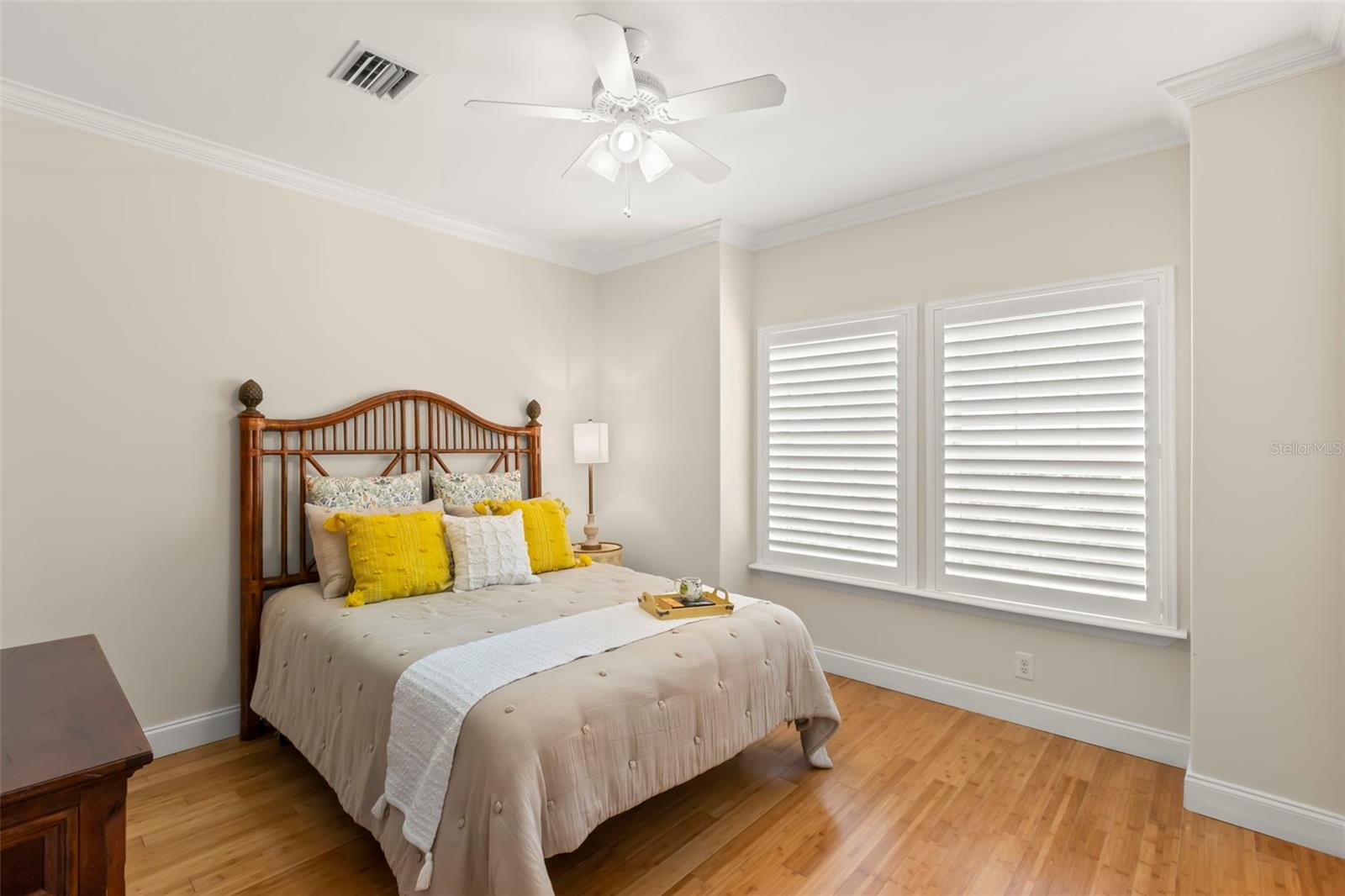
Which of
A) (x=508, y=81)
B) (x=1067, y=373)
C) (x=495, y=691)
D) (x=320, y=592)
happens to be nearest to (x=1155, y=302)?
(x=1067, y=373)

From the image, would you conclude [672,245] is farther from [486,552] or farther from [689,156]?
[486,552]

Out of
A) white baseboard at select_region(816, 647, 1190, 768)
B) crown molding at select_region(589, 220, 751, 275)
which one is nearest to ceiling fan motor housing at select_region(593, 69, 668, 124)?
crown molding at select_region(589, 220, 751, 275)

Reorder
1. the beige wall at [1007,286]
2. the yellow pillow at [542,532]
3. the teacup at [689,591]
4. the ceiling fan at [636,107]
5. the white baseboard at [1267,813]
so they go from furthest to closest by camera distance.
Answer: the yellow pillow at [542,532], the beige wall at [1007,286], the teacup at [689,591], the white baseboard at [1267,813], the ceiling fan at [636,107]

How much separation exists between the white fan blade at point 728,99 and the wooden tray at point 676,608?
1771 mm

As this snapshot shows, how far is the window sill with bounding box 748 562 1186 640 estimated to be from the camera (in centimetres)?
277

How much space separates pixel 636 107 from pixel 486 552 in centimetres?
199

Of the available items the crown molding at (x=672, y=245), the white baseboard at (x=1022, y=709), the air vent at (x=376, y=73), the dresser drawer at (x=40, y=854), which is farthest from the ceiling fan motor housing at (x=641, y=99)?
the white baseboard at (x=1022, y=709)

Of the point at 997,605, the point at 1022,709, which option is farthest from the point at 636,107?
the point at 1022,709

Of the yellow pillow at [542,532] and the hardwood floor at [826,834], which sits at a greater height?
the yellow pillow at [542,532]

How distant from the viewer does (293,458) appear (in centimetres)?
321

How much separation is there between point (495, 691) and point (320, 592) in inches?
58.9

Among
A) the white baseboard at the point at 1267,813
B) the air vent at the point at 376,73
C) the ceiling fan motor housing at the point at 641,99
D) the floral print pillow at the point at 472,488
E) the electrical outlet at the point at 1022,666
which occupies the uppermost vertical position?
the air vent at the point at 376,73

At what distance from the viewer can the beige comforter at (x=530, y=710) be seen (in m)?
1.70

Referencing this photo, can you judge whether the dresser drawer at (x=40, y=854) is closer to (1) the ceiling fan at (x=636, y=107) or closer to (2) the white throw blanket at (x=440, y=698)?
(2) the white throw blanket at (x=440, y=698)
